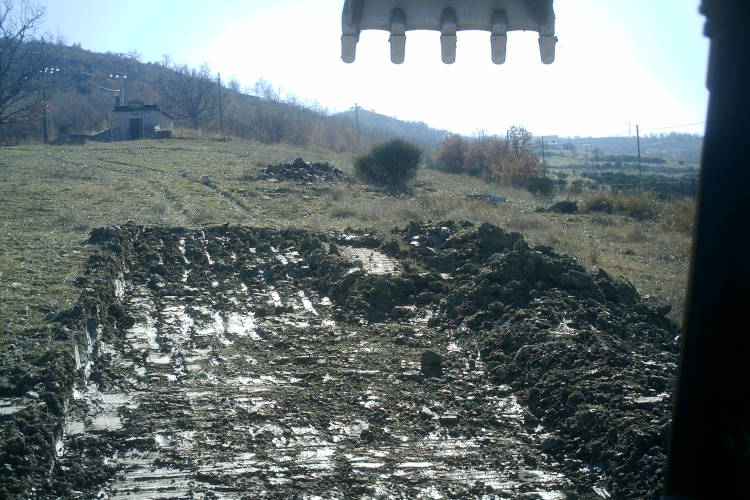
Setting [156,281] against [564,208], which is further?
[564,208]

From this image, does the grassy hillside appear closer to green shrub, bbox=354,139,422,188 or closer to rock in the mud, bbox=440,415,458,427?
green shrub, bbox=354,139,422,188

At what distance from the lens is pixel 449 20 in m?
6.54

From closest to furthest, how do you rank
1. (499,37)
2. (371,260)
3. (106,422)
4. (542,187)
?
(106,422)
(499,37)
(371,260)
(542,187)

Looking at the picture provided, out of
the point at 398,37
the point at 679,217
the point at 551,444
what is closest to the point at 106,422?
the point at 551,444

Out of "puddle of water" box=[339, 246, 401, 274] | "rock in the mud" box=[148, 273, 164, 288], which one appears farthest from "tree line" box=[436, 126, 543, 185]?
"rock in the mud" box=[148, 273, 164, 288]

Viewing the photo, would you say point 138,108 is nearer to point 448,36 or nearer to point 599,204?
point 599,204

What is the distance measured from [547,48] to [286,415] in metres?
4.45

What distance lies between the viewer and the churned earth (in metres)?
4.61

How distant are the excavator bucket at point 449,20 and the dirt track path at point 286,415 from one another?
324 cm

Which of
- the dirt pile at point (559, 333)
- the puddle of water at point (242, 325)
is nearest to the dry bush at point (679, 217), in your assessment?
the dirt pile at point (559, 333)

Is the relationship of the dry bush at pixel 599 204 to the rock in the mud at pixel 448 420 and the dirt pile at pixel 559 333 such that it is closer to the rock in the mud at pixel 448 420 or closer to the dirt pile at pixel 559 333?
the dirt pile at pixel 559 333

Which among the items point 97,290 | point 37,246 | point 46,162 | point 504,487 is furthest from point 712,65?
point 46,162

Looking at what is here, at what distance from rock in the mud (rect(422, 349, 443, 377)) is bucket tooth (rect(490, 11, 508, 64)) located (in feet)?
10.3

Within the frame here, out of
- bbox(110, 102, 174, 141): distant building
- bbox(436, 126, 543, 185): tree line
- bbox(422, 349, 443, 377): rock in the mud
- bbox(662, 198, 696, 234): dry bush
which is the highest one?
bbox(110, 102, 174, 141): distant building
